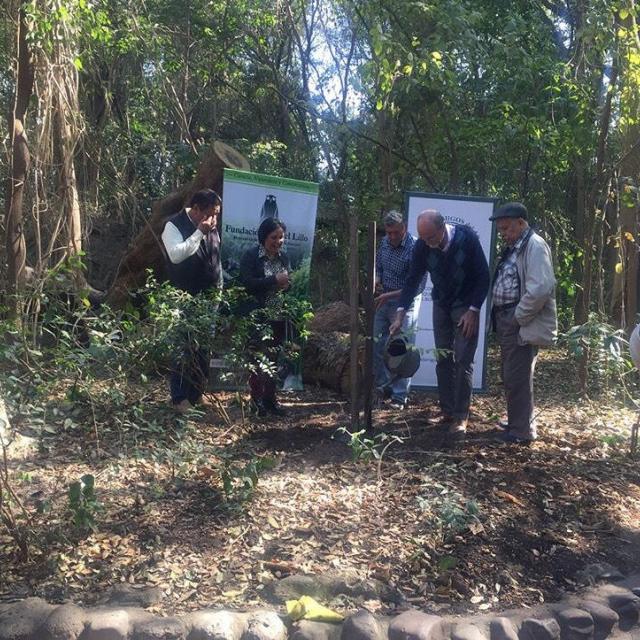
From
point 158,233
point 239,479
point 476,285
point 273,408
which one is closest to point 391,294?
point 476,285

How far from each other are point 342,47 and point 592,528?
1020cm

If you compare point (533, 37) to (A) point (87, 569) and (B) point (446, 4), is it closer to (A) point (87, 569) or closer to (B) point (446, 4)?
(B) point (446, 4)

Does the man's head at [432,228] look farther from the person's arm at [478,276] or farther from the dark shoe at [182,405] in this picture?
the dark shoe at [182,405]

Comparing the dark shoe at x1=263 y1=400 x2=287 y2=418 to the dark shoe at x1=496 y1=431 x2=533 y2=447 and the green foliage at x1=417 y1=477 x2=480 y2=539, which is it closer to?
the dark shoe at x1=496 y1=431 x2=533 y2=447

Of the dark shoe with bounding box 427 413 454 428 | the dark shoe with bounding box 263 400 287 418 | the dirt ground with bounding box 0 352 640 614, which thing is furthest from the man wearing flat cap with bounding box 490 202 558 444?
the dark shoe with bounding box 263 400 287 418

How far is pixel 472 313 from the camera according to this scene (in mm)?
5715

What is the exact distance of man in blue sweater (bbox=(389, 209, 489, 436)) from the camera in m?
5.74

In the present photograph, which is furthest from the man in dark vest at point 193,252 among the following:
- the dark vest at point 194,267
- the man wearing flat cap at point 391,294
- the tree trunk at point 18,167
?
the man wearing flat cap at point 391,294

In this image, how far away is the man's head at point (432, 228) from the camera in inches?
223

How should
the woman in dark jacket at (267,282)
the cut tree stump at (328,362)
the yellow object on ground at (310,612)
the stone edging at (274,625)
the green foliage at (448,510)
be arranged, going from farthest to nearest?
1. the cut tree stump at (328,362)
2. the woman in dark jacket at (267,282)
3. the green foliage at (448,510)
4. the yellow object on ground at (310,612)
5. the stone edging at (274,625)

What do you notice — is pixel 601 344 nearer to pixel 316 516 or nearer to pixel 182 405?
pixel 316 516

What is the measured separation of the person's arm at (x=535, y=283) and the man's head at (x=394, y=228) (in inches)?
53.0

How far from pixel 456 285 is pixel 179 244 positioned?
2094 mm

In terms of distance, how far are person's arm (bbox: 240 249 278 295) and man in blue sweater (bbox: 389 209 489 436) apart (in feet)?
3.31
